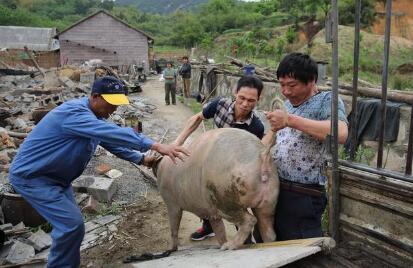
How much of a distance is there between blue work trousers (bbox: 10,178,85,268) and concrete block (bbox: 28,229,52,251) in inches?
60.8

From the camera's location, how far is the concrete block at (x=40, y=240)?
486cm

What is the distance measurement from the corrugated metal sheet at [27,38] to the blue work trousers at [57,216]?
4278 centimetres

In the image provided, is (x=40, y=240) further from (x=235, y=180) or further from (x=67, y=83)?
(x=67, y=83)

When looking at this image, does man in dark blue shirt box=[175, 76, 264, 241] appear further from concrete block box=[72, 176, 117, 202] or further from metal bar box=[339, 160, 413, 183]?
concrete block box=[72, 176, 117, 202]

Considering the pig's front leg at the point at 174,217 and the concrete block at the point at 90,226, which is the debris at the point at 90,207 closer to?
the concrete block at the point at 90,226

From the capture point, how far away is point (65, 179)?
3.64 meters

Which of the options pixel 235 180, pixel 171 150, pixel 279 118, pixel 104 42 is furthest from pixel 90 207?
pixel 104 42

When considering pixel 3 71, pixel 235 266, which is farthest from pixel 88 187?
pixel 3 71

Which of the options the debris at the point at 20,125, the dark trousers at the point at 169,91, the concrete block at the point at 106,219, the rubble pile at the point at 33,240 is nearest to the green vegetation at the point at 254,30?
the dark trousers at the point at 169,91

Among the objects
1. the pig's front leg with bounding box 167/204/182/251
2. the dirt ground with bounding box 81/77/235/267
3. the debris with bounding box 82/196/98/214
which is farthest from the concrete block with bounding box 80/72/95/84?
the pig's front leg with bounding box 167/204/182/251

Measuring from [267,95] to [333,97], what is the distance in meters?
8.46

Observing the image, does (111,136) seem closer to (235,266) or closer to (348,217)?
(235,266)

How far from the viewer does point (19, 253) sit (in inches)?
182

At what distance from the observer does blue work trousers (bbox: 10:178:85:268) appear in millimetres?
3445
